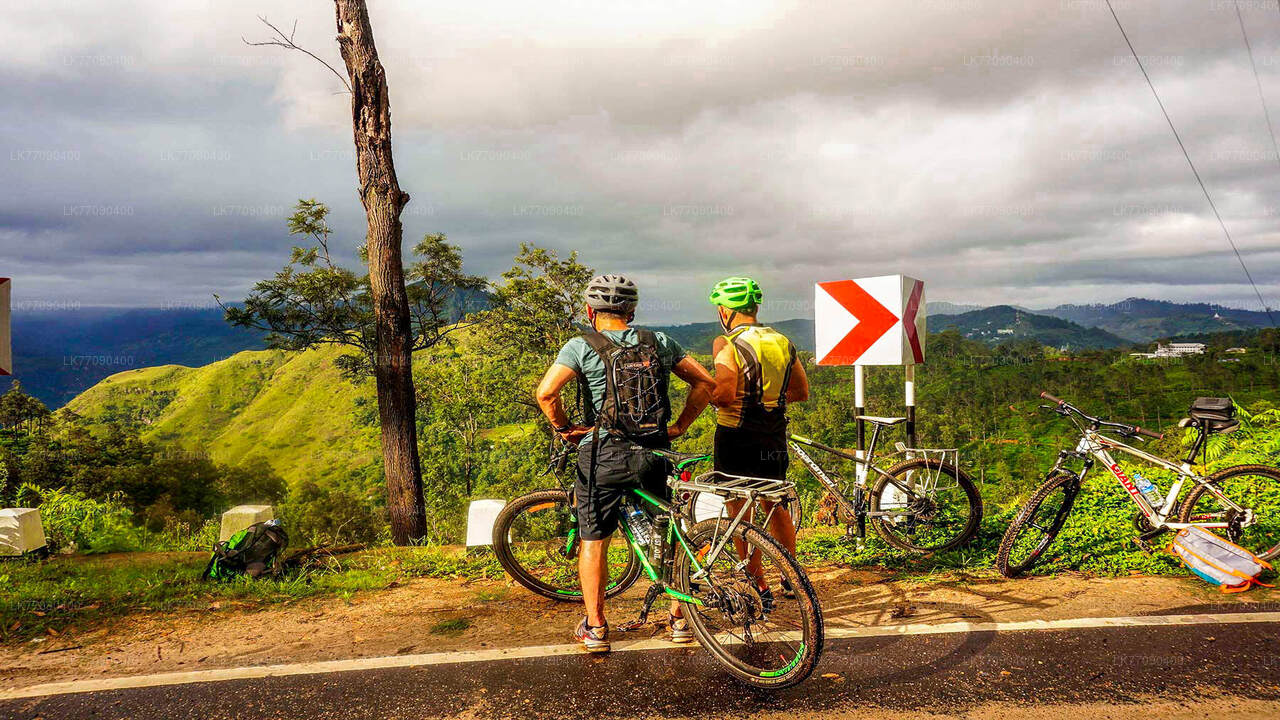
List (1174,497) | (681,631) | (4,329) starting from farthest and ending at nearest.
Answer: (4,329) < (1174,497) < (681,631)

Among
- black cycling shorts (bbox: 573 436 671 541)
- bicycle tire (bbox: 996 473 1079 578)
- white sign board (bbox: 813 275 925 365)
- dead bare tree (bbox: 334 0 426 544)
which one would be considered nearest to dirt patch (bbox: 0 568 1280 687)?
bicycle tire (bbox: 996 473 1079 578)

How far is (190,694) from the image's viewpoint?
3.47m

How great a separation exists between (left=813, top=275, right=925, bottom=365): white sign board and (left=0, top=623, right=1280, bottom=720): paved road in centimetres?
266

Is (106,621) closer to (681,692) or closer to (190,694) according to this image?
(190,694)

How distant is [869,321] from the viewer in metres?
6.00

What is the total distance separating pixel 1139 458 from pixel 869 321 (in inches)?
87.4

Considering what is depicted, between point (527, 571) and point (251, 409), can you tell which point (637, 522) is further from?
point (251, 409)

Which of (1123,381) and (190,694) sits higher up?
(190,694)

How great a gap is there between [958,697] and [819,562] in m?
2.43

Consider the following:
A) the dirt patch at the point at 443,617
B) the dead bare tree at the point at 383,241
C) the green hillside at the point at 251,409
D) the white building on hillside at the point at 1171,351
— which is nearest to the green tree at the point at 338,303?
the dead bare tree at the point at 383,241

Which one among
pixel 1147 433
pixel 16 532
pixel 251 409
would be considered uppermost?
pixel 1147 433

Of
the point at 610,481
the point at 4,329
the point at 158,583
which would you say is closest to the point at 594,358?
the point at 610,481

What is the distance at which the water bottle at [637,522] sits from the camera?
401 cm

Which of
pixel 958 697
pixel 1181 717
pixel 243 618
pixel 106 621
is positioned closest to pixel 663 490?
pixel 958 697
